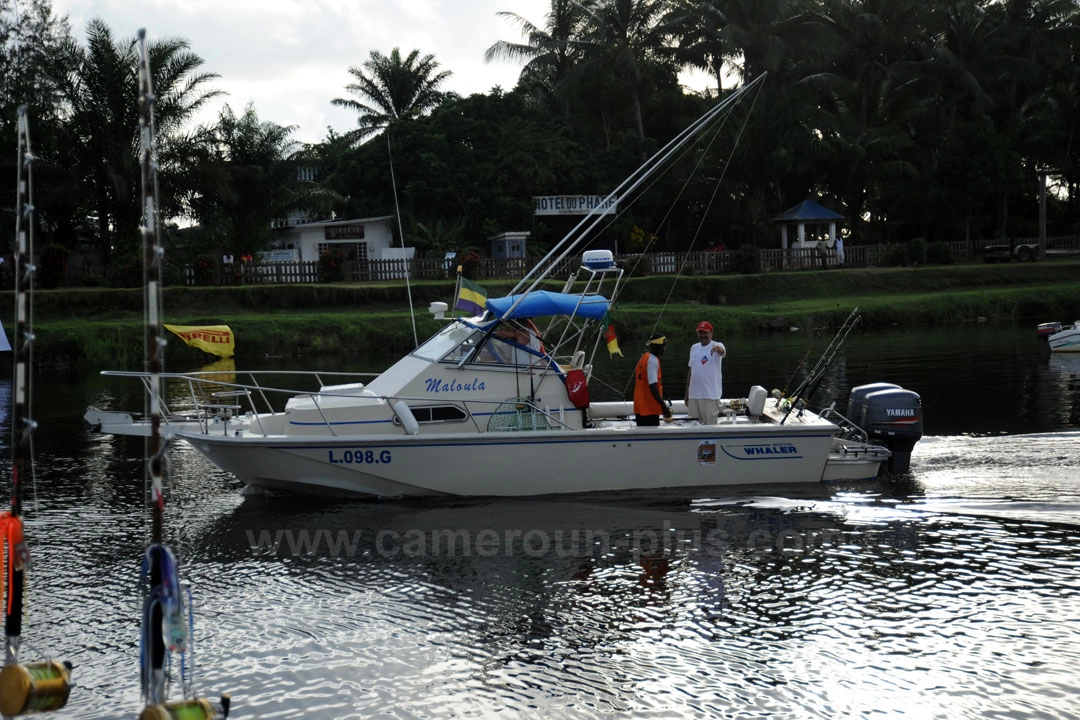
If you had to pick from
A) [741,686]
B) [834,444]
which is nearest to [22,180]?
[741,686]

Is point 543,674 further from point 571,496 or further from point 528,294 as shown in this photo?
point 528,294

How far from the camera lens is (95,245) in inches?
1869

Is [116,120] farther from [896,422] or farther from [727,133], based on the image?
[896,422]

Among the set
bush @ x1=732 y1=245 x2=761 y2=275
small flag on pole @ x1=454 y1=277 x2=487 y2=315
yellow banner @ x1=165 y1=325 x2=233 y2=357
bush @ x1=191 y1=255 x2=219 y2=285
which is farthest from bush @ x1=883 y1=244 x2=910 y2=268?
small flag on pole @ x1=454 y1=277 x2=487 y2=315

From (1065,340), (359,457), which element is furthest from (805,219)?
(359,457)

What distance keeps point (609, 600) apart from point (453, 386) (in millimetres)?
4293

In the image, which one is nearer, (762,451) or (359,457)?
(359,457)

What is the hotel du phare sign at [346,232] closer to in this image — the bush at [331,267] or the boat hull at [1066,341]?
the bush at [331,267]

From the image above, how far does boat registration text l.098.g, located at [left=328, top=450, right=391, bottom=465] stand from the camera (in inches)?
497

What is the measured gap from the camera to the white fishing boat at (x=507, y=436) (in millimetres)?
12734

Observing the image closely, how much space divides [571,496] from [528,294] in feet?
8.38

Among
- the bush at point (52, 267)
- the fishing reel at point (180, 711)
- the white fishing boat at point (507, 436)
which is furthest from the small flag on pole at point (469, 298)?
the bush at point (52, 267)

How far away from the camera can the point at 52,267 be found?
39250 millimetres

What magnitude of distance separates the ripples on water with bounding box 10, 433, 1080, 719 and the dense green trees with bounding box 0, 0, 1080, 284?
34.9 meters
